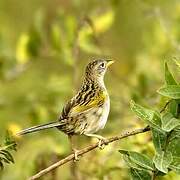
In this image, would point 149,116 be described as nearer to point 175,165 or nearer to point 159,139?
point 159,139

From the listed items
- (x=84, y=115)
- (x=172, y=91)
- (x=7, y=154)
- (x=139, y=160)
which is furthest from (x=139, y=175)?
(x=84, y=115)

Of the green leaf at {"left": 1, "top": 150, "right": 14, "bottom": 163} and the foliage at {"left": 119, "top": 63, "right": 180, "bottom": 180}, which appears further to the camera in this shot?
the green leaf at {"left": 1, "top": 150, "right": 14, "bottom": 163}

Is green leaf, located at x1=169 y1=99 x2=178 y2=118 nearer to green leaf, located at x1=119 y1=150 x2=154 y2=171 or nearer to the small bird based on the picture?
green leaf, located at x1=119 y1=150 x2=154 y2=171

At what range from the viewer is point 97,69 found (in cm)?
574

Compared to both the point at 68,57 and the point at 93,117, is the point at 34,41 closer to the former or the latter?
the point at 68,57

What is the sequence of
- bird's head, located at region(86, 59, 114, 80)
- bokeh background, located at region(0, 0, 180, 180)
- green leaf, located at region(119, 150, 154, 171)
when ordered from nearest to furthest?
green leaf, located at region(119, 150, 154, 171), bird's head, located at region(86, 59, 114, 80), bokeh background, located at region(0, 0, 180, 180)

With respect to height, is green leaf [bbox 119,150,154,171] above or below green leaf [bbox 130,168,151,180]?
above

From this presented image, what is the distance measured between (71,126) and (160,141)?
90 centimetres

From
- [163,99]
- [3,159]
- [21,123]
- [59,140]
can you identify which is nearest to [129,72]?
[21,123]

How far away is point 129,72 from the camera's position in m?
9.59

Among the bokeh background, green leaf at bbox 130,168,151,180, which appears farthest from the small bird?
the bokeh background

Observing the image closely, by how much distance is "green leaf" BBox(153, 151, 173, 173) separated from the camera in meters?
3.65

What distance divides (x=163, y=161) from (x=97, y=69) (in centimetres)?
211

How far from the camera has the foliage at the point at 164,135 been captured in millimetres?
3643
